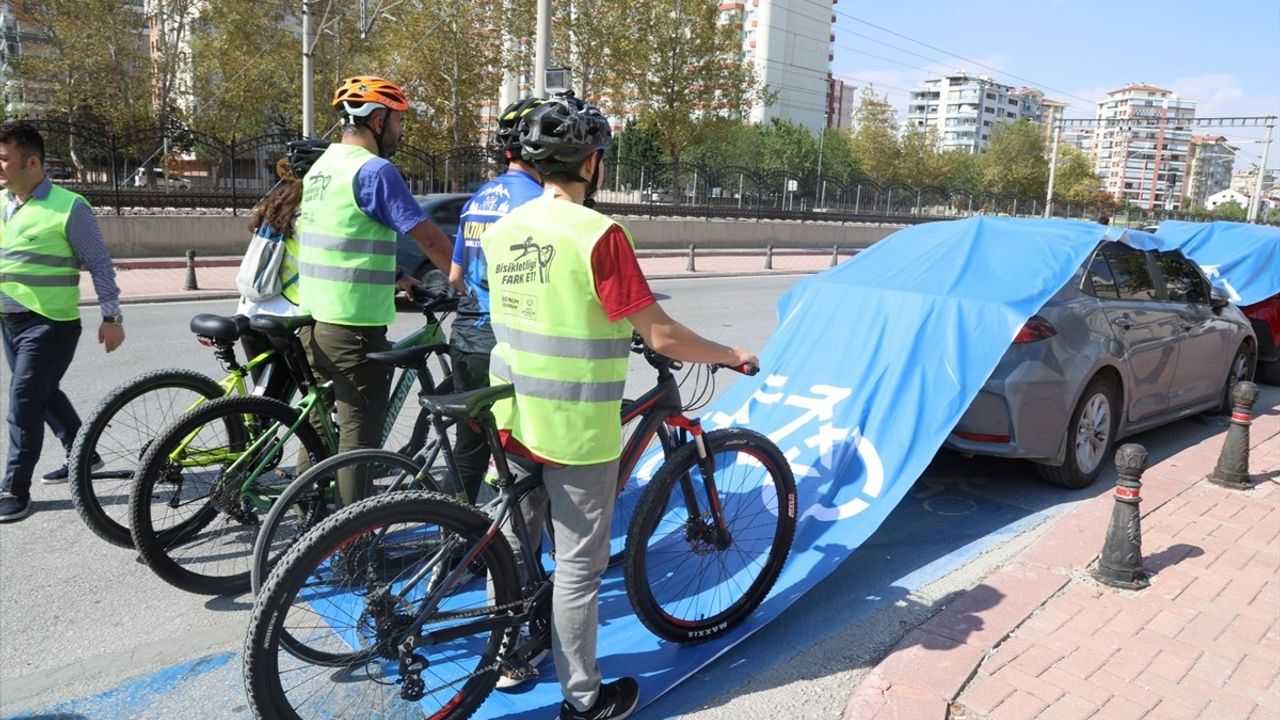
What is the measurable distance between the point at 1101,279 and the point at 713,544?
12.1 ft

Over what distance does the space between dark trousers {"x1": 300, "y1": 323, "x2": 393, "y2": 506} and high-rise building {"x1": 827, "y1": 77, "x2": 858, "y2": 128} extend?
136m

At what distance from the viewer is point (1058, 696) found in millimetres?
3355

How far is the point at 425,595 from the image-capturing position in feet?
9.62

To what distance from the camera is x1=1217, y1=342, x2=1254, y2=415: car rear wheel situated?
7617 millimetres

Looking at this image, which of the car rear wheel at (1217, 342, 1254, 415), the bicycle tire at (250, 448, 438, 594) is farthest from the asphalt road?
the car rear wheel at (1217, 342, 1254, 415)

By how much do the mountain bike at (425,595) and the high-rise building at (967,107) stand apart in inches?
6908

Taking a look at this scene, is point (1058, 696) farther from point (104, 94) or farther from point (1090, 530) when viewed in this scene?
point (104, 94)

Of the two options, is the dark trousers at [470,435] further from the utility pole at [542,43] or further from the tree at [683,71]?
Result: the tree at [683,71]

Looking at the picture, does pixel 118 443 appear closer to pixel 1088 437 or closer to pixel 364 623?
pixel 364 623

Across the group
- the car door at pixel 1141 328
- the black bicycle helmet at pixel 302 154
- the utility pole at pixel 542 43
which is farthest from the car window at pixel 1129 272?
the utility pole at pixel 542 43

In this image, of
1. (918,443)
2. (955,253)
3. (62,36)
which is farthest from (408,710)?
(62,36)

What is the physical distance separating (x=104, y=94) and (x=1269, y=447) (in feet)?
109

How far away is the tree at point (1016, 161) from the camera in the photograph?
7394 cm

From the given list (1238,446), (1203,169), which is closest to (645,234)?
(1238,446)
